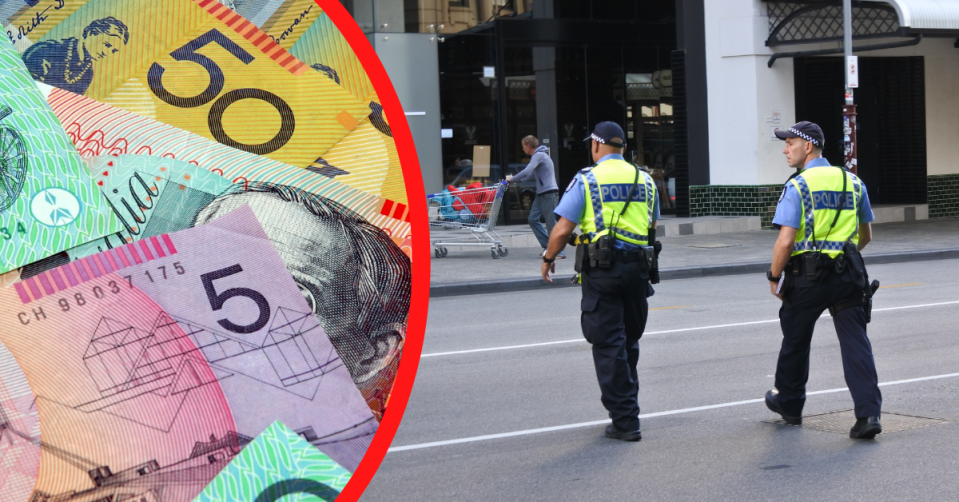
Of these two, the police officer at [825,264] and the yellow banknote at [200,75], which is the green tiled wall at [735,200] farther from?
the yellow banknote at [200,75]

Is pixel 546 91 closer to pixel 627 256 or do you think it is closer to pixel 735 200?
pixel 735 200

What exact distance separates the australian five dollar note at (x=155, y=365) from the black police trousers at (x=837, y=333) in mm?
4317

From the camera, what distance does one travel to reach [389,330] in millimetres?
2113

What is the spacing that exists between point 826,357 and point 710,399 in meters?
1.92

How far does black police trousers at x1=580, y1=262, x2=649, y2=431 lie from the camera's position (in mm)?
5684

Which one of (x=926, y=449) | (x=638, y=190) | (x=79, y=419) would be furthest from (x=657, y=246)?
(x=79, y=419)

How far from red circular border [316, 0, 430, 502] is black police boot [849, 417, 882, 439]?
4.23 m

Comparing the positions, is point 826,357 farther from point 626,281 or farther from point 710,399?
point 626,281

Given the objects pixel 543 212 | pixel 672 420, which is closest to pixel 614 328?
pixel 672 420

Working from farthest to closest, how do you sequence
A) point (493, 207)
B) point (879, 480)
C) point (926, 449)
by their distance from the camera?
point (493, 207), point (926, 449), point (879, 480)

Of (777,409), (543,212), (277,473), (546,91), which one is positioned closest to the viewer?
(277,473)

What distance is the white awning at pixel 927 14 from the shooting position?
1748 cm

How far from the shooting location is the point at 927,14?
1786 centimetres

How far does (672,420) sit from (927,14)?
46.5ft
